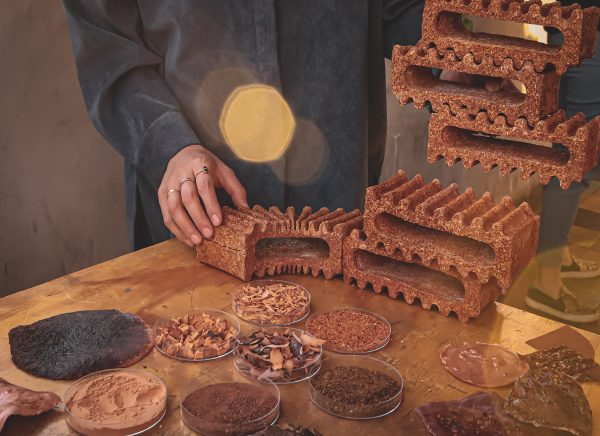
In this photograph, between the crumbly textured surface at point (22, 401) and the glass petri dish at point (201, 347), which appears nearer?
the crumbly textured surface at point (22, 401)

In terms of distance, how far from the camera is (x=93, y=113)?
2.58 m

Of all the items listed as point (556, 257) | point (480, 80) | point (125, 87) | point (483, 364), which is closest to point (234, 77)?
point (125, 87)

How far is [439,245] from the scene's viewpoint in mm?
1906

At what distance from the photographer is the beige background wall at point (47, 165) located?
308 centimetres

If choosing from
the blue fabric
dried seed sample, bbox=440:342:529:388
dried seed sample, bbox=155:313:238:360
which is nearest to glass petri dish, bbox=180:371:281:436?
dried seed sample, bbox=155:313:238:360

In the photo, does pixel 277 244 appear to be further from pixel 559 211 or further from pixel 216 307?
pixel 559 211

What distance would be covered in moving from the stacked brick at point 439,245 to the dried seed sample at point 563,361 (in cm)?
23

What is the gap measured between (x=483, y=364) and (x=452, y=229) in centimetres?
38

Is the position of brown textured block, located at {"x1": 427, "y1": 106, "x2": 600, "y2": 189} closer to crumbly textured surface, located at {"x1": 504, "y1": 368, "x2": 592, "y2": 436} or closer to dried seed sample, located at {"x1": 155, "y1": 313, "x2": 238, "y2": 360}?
crumbly textured surface, located at {"x1": 504, "y1": 368, "x2": 592, "y2": 436}

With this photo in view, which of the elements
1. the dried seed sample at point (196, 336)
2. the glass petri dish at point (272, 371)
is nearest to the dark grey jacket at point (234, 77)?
the dried seed sample at point (196, 336)

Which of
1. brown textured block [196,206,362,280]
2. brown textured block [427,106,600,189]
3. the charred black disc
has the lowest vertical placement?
the charred black disc

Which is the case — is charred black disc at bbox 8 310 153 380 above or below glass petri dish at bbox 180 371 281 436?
above

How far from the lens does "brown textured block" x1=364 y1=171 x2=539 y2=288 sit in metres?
1.79

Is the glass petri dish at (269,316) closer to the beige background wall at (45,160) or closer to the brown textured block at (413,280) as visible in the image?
the brown textured block at (413,280)
